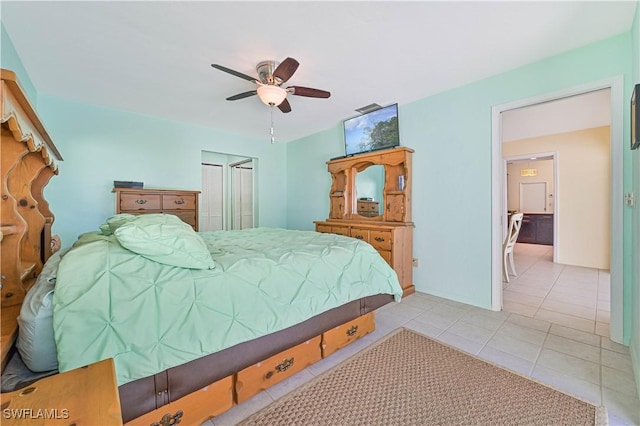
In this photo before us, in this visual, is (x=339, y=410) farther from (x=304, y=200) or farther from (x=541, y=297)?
(x=304, y=200)

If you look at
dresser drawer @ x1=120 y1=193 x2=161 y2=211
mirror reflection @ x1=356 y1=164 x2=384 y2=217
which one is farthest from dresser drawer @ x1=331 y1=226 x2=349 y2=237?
dresser drawer @ x1=120 y1=193 x2=161 y2=211

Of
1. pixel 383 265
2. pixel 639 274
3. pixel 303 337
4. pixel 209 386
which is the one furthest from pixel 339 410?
pixel 639 274

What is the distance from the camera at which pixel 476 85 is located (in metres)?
2.84

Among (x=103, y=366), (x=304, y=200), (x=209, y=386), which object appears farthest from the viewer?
(x=304, y=200)

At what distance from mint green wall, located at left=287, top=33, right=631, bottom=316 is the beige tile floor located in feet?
1.11

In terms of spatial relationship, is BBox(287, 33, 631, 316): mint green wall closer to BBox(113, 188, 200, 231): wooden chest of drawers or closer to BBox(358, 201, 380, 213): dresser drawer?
BBox(358, 201, 380, 213): dresser drawer

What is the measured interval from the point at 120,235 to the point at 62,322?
393 millimetres

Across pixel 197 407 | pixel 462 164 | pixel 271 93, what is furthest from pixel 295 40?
pixel 197 407

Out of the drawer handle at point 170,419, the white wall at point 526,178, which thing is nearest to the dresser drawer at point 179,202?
the drawer handle at point 170,419

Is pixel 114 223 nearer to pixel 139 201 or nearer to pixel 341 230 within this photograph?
pixel 139 201

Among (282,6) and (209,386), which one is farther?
(282,6)

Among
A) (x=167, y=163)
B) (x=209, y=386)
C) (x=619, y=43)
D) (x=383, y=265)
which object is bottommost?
(x=209, y=386)

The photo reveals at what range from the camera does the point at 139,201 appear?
3363 millimetres

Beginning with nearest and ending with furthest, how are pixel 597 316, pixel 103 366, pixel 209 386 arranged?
pixel 103 366, pixel 209 386, pixel 597 316
